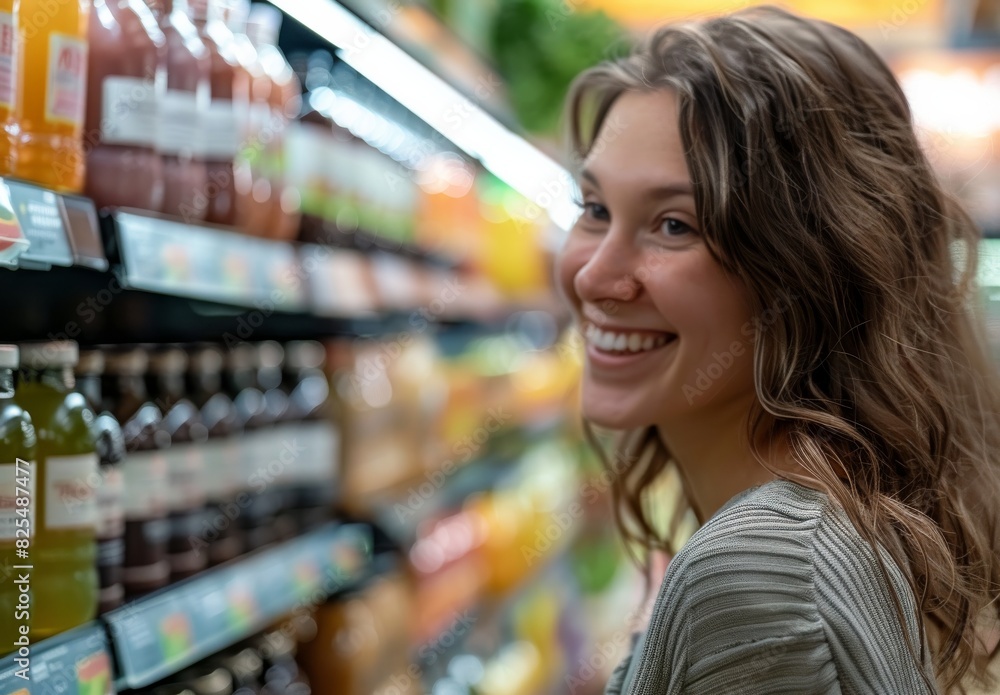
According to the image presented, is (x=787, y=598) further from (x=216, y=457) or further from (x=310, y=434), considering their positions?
(x=310, y=434)

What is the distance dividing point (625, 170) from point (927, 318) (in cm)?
43

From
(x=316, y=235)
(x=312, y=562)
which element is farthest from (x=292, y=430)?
(x=316, y=235)

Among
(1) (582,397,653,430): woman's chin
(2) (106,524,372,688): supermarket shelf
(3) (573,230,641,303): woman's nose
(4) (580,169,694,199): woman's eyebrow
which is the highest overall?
(4) (580,169,694,199): woman's eyebrow

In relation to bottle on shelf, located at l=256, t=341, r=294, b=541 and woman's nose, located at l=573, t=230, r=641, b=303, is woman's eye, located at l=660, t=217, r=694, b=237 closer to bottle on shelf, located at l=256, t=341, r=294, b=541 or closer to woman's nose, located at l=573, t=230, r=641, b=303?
woman's nose, located at l=573, t=230, r=641, b=303

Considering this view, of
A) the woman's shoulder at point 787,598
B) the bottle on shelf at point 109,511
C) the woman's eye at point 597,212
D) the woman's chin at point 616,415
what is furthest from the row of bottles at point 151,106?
the woman's shoulder at point 787,598

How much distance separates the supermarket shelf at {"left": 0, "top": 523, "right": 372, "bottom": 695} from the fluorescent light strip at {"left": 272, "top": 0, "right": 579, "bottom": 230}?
81cm

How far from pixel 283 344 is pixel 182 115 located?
873 mm

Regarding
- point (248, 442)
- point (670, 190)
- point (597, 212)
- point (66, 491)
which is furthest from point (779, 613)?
point (248, 442)

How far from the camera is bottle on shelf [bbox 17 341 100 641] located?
119 cm

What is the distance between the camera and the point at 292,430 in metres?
2.07

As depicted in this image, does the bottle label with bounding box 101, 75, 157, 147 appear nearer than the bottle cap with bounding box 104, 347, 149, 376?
Yes

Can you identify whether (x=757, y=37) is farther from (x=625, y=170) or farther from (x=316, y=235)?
(x=316, y=235)

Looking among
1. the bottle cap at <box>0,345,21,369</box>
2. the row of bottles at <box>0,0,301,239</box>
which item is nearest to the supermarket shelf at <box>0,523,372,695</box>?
the bottle cap at <box>0,345,21,369</box>

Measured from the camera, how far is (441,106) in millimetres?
2768
